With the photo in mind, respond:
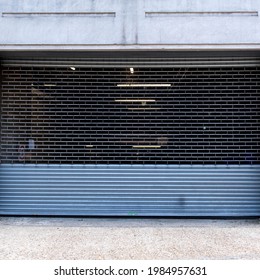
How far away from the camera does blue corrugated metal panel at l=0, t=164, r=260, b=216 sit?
7.40m

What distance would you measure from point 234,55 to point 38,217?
535 cm

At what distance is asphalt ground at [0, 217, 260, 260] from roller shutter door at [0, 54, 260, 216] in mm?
355

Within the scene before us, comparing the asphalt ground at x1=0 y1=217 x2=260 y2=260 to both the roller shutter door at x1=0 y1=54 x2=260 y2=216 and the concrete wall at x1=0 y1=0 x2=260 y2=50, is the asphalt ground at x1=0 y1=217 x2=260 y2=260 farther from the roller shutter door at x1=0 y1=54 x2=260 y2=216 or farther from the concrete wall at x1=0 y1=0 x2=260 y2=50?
the concrete wall at x1=0 y1=0 x2=260 y2=50

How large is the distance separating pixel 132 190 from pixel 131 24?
3355 mm

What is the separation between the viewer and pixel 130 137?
24.8 ft

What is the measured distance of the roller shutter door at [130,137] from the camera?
7438mm

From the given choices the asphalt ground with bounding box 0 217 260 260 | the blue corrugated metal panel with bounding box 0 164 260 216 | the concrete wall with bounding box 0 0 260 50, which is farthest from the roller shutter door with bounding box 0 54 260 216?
the concrete wall with bounding box 0 0 260 50

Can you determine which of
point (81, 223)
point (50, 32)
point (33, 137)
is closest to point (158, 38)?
point (50, 32)

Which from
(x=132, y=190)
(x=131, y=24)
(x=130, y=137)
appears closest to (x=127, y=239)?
(x=132, y=190)

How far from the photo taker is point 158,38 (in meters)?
6.92

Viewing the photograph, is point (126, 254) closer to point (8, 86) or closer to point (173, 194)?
point (173, 194)

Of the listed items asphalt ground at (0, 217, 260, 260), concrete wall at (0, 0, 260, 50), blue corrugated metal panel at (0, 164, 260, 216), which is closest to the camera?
asphalt ground at (0, 217, 260, 260)

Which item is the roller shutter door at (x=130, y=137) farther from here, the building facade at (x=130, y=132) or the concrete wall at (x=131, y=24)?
the concrete wall at (x=131, y=24)

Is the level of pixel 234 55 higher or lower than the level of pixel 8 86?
higher
